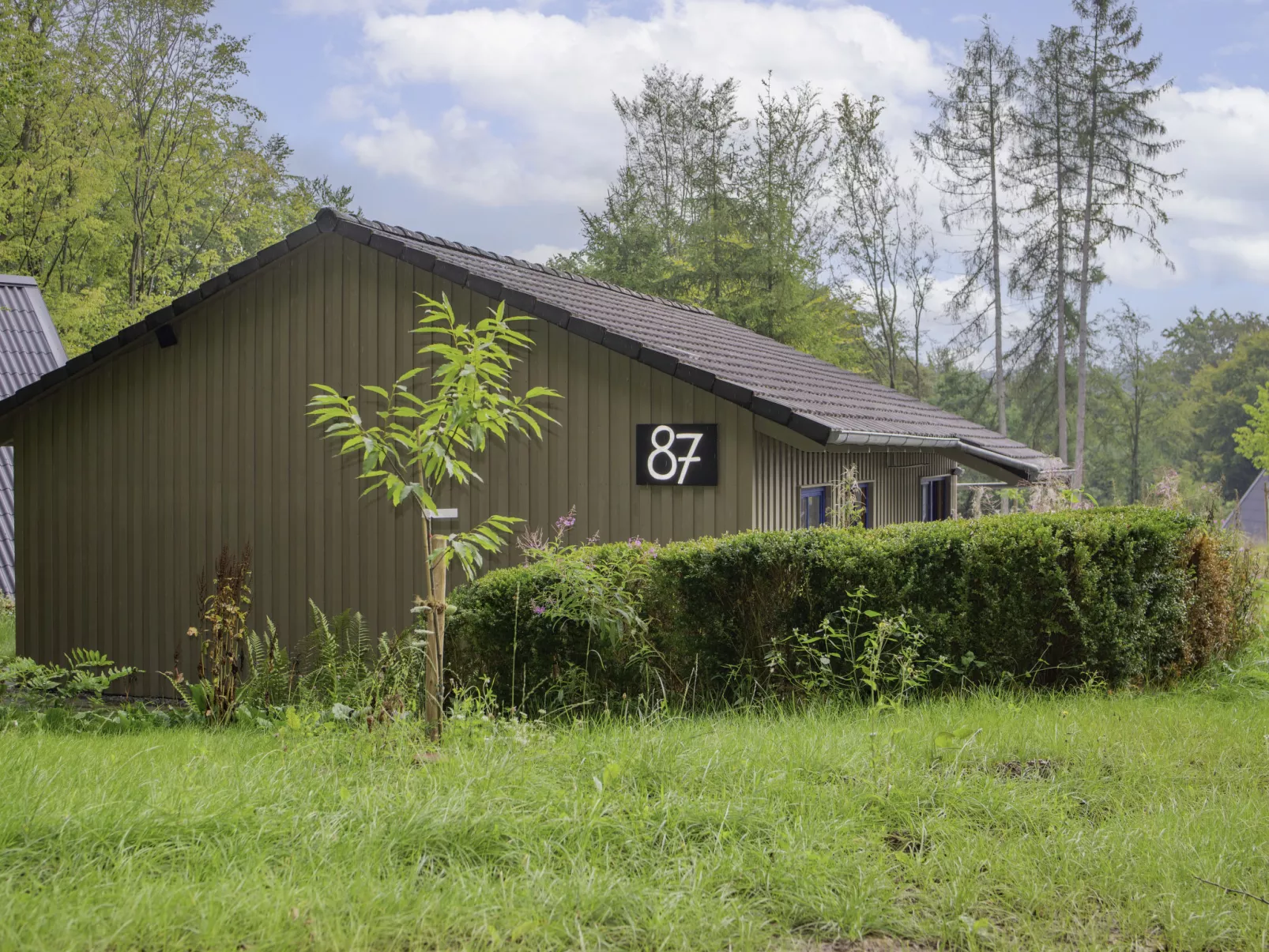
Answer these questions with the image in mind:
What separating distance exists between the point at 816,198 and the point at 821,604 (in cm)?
2733

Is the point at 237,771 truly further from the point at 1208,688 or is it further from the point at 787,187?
the point at 787,187

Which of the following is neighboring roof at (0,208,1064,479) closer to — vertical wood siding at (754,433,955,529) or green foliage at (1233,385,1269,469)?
vertical wood siding at (754,433,955,529)

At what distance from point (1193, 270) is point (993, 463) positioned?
20352mm

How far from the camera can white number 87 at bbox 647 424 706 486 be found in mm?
9664

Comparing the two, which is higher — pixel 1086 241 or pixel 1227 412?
pixel 1086 241

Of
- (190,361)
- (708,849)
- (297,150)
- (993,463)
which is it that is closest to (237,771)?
(708,849)

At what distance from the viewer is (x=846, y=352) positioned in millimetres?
32375

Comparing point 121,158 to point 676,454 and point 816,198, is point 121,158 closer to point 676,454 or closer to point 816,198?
point 676,454

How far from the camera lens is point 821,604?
6.93m

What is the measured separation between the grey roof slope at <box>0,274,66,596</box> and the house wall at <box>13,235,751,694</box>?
255 inches

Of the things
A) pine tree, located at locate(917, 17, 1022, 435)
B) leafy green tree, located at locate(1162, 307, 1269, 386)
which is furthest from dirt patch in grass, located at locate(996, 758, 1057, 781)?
leafy green tree, located at locate(1162, 307, 1269, 386)

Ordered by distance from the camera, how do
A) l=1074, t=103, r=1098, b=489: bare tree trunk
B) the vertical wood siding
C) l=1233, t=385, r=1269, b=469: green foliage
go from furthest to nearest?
l=1233, t=385, r=1269, b=469: green foliage < l=1074, t=103, r=1098, b=489: bare tree trunk < the vertical wood siding

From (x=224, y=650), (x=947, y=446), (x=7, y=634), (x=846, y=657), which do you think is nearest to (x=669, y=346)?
(x=947, y=446)

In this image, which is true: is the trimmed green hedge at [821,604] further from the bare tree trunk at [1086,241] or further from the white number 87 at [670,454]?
the bare tree trunk at [1086,241]
